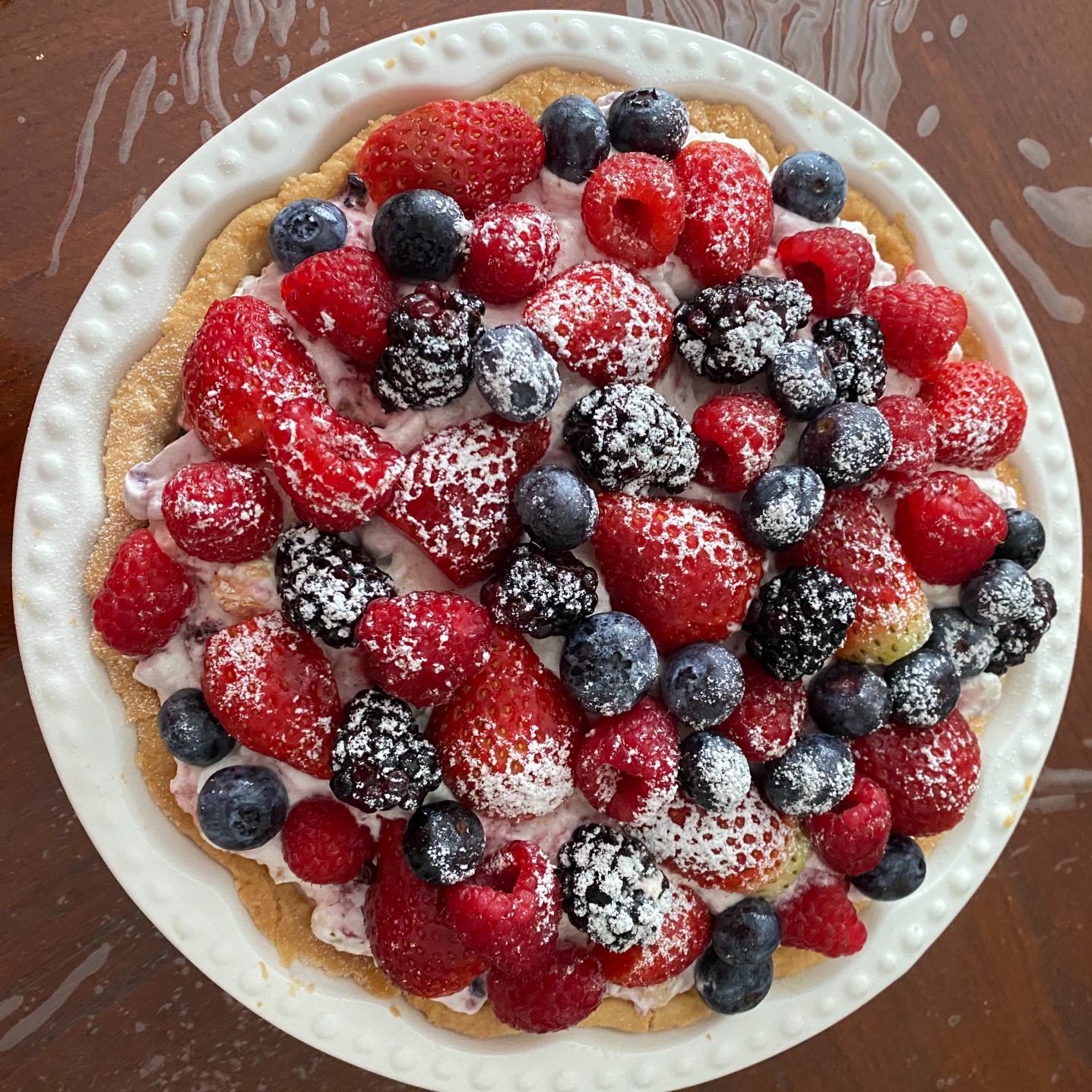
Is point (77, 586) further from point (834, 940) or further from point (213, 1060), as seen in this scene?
point (834, 940)

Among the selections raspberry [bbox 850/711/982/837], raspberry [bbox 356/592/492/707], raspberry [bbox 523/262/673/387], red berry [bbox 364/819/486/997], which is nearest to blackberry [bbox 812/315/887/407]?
raspberry [bbox 523/262/673/387]

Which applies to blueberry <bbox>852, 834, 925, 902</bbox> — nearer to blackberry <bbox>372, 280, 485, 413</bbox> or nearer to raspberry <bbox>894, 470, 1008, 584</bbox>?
raspberry <bbox>894, 470, 1008, 584</bbox>

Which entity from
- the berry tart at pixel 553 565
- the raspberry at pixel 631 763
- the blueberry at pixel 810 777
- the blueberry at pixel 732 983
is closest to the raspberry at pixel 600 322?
the berry tart at pixel 553 565

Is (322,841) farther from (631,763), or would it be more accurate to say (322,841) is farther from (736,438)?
(736,438)

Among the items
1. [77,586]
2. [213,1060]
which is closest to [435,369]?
[77,586]

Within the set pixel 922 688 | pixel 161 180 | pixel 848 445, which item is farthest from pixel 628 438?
pixel 161 180

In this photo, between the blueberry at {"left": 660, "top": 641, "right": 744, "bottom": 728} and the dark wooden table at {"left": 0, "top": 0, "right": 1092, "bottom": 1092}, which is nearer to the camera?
the blueberry at {"left": 660, "top": 641, "right": 744, "bottom": 728}
